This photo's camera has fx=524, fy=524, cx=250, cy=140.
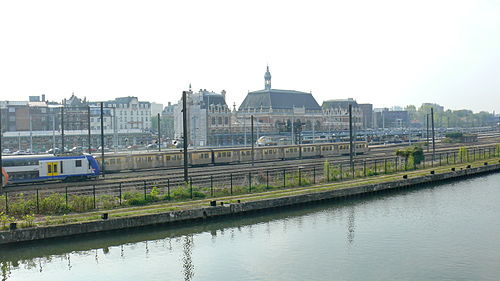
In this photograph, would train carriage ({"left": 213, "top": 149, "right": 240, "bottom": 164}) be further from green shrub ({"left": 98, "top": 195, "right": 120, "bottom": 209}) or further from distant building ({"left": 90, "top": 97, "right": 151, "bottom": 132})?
distant building ({"left": 90, "top": 97, "right": 151, "bottom": 132})

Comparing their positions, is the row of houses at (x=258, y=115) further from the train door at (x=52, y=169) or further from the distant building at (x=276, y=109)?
the train door at (x=52, y=169)

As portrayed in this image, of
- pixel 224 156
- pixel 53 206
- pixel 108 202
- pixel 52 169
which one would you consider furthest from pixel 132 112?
pixel 53 206

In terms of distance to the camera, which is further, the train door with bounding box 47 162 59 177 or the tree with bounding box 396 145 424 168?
the tree with bounding box 396 145 424 168

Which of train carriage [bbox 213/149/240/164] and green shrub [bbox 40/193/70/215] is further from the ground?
train carriage [bbox 213/149/240/164]

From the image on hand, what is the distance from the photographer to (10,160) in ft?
141

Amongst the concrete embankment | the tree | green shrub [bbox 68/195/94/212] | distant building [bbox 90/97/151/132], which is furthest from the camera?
distant building [bbox 90/97/151/132]

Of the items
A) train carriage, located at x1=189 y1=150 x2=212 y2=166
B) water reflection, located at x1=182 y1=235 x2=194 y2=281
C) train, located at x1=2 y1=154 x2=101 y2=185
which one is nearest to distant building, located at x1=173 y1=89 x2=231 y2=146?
train carriage, located at x1=189 y1=150 x2=212 y2=166

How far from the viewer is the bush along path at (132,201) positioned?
28.4m

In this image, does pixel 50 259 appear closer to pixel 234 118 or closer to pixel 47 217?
pixel 47 217

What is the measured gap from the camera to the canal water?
22219 millimetres

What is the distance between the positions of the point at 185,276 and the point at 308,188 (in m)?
20.3

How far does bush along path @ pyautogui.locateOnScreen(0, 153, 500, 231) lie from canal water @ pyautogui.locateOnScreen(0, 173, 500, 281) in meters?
1.75

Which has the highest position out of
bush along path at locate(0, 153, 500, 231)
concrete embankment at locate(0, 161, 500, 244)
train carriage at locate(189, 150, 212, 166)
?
train carriage at locate(189, 150, 212, 166)

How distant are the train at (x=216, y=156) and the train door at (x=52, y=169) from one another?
9.58m
